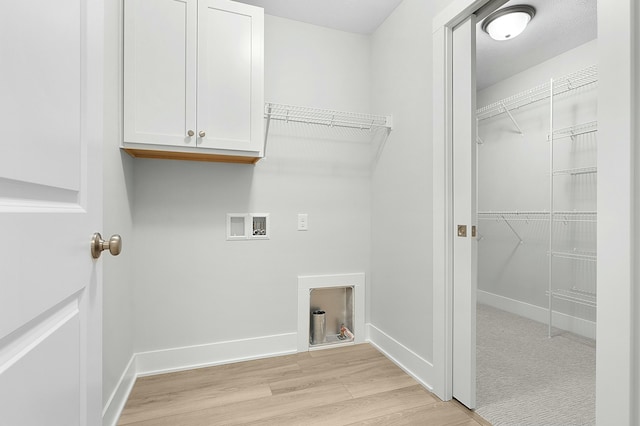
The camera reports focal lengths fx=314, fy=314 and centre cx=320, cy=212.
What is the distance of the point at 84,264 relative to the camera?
714mm

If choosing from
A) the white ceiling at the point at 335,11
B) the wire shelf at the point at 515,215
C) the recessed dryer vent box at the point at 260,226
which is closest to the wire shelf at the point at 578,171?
the wire shelf at the point at 515,215

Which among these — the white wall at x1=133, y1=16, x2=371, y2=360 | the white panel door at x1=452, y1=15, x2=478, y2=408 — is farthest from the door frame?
the white wall at x1=133, y1=16, x2=371, y2=360

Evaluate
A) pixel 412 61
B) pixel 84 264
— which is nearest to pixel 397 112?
pixel 412 61

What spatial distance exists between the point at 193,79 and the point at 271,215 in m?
0.98

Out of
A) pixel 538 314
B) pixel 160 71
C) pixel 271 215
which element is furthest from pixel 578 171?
pixel 160 71

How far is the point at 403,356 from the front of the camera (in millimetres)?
2072

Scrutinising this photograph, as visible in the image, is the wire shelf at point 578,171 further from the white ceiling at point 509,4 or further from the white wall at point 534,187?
the white ceiling at point 509,4

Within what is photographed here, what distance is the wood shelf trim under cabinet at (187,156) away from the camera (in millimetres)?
1773

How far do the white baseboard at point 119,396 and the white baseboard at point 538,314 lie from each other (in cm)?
338

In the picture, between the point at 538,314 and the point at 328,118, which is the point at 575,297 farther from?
the point at 328,118

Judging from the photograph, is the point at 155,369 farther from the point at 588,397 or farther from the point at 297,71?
the point at 588,397

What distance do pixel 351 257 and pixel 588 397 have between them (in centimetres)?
159

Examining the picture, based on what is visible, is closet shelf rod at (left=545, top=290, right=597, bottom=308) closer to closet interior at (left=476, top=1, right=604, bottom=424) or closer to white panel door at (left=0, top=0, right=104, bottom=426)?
closet interior at (left=476, top=1, right=604, bottom=424)

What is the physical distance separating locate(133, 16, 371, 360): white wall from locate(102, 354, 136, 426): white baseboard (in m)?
0.16
